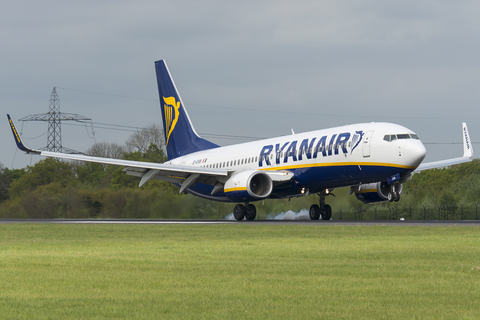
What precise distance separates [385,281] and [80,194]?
42690 mm

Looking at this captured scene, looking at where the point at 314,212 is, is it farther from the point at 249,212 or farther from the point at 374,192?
the point at 249,212

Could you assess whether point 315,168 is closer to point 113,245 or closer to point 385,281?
point 113,245

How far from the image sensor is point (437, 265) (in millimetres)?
12102

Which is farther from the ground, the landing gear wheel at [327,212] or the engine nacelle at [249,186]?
the engine nacelle at [249,186]

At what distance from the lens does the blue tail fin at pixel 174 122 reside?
1848 inches

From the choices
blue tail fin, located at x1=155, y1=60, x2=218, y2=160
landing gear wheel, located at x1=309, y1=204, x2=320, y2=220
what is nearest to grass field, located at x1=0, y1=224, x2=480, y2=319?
landing gear wheel, located at x1=309, y1=204, x2=320, y2=220

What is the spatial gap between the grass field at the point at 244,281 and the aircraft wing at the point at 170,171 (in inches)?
740

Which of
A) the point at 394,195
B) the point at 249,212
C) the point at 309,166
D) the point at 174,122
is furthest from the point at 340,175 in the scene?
the point at 174,122

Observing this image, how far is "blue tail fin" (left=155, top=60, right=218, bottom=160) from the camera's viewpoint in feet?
154

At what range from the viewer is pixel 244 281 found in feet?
33.5

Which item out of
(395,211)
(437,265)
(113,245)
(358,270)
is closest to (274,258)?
(358,270)

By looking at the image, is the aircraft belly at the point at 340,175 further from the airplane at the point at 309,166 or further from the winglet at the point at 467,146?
the winglet at the point at 467,146

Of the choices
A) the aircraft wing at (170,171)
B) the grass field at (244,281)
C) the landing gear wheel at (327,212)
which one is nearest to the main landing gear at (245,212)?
the aircraft wing at (170,171)

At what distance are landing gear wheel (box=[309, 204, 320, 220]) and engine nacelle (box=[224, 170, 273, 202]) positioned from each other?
5.43 m
